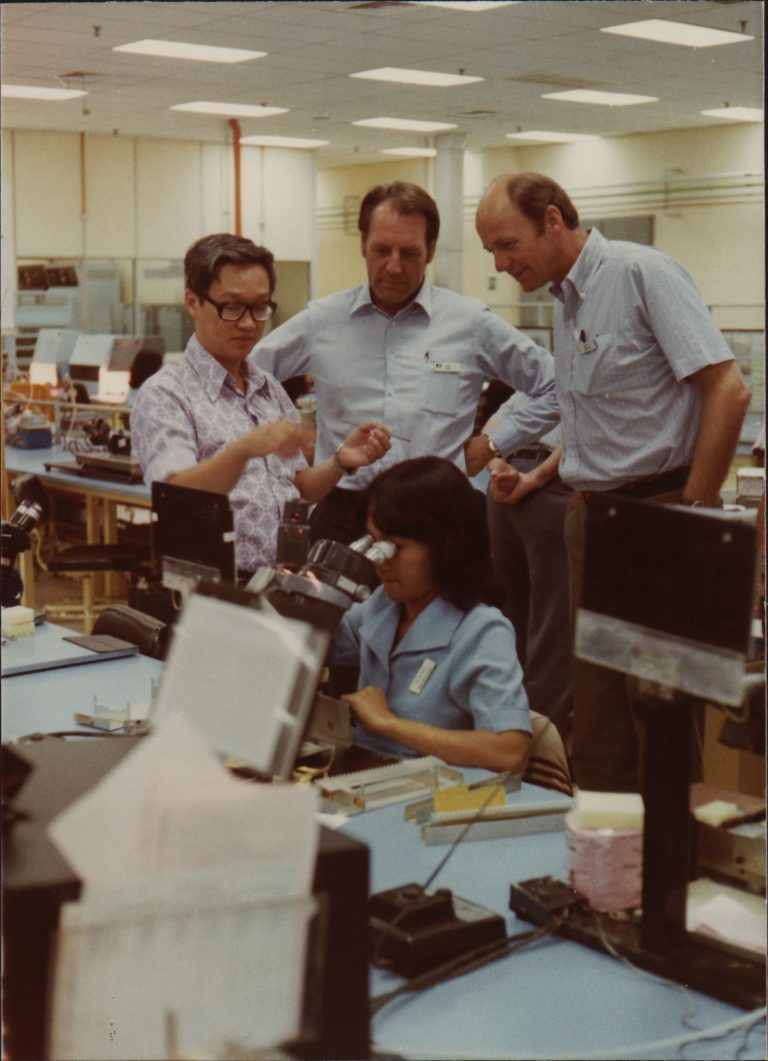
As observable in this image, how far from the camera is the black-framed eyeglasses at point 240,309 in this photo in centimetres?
176

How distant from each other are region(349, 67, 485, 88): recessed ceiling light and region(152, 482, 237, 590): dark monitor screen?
7.91 metres

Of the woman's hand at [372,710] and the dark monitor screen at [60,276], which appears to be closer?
the woman's hand at [372,710]

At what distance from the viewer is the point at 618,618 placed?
1062 millimetres

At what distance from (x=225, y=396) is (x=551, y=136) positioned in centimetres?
1145

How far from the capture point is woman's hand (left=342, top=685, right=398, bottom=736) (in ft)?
6.13

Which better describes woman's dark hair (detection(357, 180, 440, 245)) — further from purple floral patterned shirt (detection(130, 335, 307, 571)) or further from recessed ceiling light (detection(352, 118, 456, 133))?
recessed ceiling light (detection(352, 118, 456, 133))

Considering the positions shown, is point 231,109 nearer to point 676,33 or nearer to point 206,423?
point 676,33

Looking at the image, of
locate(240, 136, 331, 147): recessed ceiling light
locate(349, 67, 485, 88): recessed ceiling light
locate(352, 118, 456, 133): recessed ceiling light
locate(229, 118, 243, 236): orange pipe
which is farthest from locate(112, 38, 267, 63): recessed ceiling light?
locate(240, 136, 331, 147): recessed ceiling light

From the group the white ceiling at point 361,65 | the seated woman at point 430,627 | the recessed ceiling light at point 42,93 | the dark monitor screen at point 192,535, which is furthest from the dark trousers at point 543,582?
the recessed ceiling light at point 42,93

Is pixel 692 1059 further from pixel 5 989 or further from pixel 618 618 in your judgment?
pixel 5 989

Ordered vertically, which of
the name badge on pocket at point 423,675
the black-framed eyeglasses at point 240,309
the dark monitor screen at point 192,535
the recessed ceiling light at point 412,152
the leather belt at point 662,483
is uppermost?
the recessed ceiling light at point 412,152

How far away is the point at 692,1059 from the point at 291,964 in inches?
18.9

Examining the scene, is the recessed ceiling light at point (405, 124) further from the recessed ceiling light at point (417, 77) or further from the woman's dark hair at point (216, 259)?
the woman's dark hair at point (216, 259)

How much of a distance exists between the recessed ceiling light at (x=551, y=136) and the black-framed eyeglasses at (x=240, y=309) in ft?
35.7
